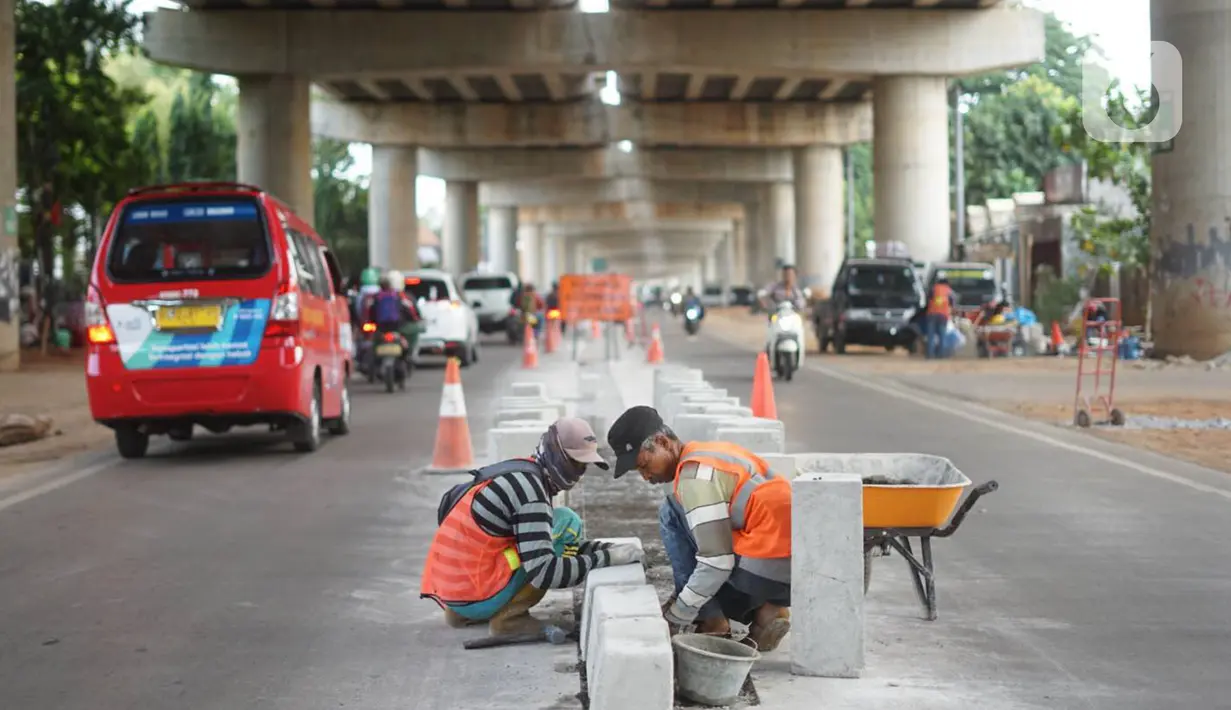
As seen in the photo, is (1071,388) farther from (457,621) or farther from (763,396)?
(457,621)

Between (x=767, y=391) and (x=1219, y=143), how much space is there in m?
17.7

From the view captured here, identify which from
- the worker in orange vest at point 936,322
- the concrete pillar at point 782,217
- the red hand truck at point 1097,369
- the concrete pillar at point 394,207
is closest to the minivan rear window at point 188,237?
the red hand truck at point 1097,369

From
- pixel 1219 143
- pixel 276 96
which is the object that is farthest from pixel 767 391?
pixel 276 96

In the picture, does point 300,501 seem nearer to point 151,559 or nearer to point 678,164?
point 151,559

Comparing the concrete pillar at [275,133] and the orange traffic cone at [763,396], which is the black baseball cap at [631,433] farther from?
the concrete pillar at [275,133]

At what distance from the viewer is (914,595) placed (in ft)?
28.6

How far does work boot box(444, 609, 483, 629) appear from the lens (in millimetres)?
7802

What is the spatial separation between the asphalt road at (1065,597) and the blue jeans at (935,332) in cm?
1850

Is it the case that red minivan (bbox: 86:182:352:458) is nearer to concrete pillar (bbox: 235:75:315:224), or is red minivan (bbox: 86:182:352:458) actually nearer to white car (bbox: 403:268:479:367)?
A: white car (bbox: 403:268:479:367)

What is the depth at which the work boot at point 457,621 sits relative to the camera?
7.80 meters

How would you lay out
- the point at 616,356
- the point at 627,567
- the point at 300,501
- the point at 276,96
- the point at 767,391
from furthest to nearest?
the point at 276,96 < the point at 616,356 < the point at 767,391 < the point at 300,501 < the point at 627,567

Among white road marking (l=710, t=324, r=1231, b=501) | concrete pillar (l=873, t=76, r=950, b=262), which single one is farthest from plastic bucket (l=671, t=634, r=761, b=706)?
concrete pillar (l=873, t=76, r=950, b=262)

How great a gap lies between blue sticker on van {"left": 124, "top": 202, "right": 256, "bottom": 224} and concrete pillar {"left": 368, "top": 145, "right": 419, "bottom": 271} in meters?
52.1

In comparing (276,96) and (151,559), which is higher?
(276,96)
